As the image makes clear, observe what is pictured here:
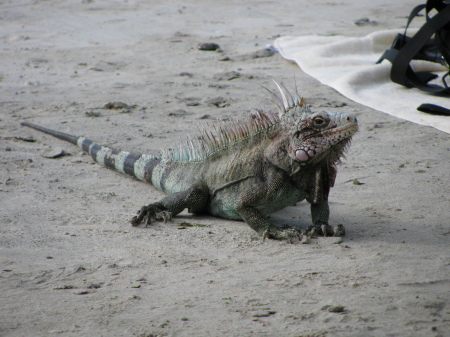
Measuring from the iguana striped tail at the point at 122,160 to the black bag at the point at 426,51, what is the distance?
376 centimetres

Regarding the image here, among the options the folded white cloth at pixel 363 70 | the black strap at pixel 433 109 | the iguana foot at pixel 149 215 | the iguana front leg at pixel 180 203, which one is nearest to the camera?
the iguana foot at pixel 149 215

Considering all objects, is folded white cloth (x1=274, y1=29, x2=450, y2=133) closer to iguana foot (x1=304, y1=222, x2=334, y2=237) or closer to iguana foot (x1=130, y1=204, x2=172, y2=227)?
iguana foot (x1=304, y1=222, x2=334, y2=237)

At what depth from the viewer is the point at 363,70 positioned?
881 centimetres

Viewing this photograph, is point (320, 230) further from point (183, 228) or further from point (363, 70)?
point (363, 70)

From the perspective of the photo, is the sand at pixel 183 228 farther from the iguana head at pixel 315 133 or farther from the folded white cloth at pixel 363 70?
the iguana head at pixel 315 133

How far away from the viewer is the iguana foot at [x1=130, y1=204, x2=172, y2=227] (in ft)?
15.7

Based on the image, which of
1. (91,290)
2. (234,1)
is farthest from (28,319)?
(234,1)

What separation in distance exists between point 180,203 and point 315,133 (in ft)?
4.51

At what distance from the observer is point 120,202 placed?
5.38 metres

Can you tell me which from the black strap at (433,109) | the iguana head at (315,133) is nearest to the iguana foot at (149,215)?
the iguana head at (315,133)

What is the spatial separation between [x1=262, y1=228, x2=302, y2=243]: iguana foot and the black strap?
12.3ft

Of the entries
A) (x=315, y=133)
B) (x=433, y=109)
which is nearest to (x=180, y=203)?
(x=315, y=133)

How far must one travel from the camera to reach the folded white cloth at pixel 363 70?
7862 mm

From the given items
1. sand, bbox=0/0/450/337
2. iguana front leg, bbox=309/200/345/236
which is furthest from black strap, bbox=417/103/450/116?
iguana front leg, bbox=309/200/345/236
